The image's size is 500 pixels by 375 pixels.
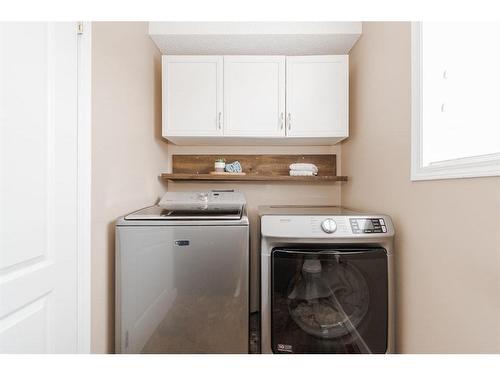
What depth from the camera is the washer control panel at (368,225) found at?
1372 millimetres

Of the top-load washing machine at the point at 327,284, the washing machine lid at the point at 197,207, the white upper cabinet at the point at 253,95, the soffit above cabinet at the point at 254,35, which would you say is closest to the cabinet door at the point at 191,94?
the white upper cabinet at the point at 253,95

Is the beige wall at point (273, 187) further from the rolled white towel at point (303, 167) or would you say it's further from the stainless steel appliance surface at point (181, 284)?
the stainless steel appliance surface at point (181, 284)

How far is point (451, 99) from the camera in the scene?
1.15m

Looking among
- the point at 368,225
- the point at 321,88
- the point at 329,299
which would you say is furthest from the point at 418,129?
the point at 329,299

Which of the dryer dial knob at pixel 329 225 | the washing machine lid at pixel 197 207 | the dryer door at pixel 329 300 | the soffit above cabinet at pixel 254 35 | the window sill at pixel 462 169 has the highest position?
the soffit above cabinet at pixel 254 35

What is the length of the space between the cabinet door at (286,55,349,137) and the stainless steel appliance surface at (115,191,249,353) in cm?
101

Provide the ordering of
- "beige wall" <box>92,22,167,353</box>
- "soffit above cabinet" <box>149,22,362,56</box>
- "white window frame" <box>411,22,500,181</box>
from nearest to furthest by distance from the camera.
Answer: "white window frame" <box>411,22,500,181</box>
"beige wall" <box>92,22,167,353</box>
"soffit above cabinet" <box>149,22,362,56</box>

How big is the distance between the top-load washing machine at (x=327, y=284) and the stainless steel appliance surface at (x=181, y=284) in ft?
0.52

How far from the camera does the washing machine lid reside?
146 cm

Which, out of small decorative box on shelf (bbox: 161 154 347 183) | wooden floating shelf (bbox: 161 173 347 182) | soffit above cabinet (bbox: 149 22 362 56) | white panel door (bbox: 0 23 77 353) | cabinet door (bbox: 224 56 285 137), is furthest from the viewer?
small decorative box on shelf (bbox: 161 154 347 183)

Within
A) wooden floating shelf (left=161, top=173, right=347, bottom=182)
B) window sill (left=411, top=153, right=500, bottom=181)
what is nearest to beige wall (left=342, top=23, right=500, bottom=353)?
window sill (left=411, top=153, right=500, bottom=181)

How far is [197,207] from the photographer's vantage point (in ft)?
5.67

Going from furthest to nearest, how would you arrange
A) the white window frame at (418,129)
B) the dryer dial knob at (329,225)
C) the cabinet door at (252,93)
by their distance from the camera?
1. the cabinet door at (252,93)
2. the dryer dial knob at (329,225)
3. the white window frame at (418,129)

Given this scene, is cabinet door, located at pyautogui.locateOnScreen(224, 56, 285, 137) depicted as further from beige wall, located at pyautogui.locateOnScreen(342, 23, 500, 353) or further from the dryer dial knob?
the dryer dial knob
